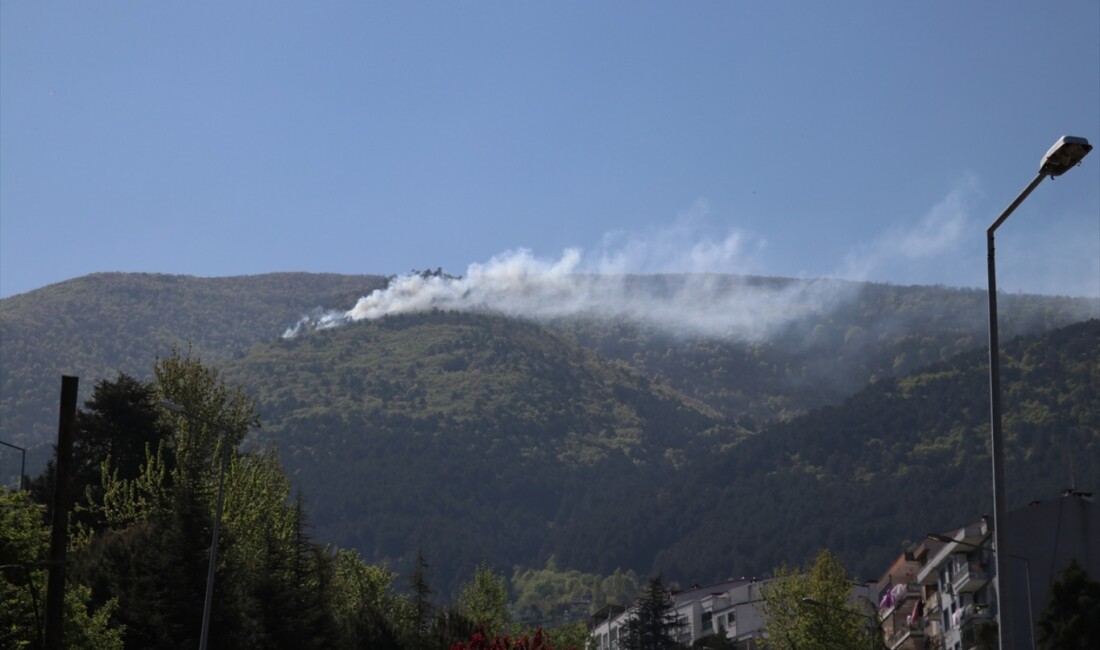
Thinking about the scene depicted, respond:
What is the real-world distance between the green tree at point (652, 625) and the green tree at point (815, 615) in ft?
103

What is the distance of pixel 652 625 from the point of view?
139250 millimetres

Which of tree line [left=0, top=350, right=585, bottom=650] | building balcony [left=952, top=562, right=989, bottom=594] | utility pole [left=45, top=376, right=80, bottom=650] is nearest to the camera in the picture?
utility pole [left=45, top=376, right=80, bottom=650]

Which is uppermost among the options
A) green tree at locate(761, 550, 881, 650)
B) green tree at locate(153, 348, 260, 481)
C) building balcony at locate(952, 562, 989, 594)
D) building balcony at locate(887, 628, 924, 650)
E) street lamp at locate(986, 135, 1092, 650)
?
green tree at locate(153, 348, 260, 481)

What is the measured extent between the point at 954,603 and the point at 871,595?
49.5m

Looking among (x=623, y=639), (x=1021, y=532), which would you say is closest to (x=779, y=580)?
(x=1021, y=532)

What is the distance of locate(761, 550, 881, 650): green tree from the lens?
90.8m

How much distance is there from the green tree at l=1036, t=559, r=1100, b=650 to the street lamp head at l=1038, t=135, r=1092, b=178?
1826 inches

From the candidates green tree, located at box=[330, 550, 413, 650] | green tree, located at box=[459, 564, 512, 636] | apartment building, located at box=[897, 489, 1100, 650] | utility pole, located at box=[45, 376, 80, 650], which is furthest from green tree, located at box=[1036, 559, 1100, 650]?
utility pole, located at box=[45, 376, 80, 650]

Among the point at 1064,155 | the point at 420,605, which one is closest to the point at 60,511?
the point at 1064,155

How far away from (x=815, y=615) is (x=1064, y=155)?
245 ft

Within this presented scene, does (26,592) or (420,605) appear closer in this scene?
(26,592)

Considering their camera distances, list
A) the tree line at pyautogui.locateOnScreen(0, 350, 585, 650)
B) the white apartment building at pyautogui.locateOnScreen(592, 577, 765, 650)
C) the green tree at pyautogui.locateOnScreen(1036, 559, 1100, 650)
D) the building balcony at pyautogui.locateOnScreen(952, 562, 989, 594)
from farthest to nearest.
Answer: the white apartment building at pyautogui.locateOnScreen(592, 577, 765, 650), the building balcony at pyautogui.locateOnScreen(952, 562, 989, 594), the green tree at pyautogui.locateOnScreen(1036, 559, 1100, 650), the tree line at pyautogui.locateOnScreen(0, 350, 585, 650)

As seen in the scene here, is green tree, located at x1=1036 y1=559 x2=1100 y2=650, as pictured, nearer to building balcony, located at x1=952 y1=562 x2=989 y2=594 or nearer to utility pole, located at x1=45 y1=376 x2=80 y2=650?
building balcony, located at x1=952 y1=562 x2=989 y2=594

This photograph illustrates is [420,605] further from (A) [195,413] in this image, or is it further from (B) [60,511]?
(B) [60,511]
